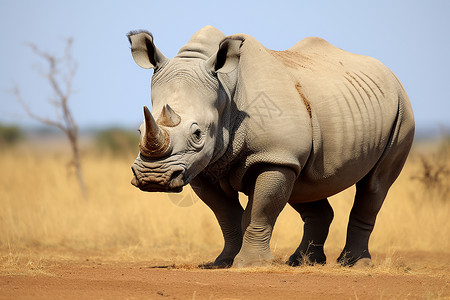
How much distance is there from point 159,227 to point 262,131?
4042 millimetres

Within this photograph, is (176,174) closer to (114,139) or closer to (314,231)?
(314,231)

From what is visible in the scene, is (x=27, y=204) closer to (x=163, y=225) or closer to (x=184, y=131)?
(x=163, y=225)

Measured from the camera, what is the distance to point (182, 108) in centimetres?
570

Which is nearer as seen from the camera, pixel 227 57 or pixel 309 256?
pixel 227 57

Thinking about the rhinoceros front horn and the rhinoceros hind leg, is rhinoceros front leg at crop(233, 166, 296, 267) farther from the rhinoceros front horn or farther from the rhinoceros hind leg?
the rhinoceros hind leg

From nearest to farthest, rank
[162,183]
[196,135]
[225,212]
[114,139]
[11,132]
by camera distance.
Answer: [162,183], [196,135], [225,212], [114,139], [11,132]

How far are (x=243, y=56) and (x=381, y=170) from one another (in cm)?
198

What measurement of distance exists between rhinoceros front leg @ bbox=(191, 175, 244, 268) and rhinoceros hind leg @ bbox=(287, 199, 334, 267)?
833 millimetres

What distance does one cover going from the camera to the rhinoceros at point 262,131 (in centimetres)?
562

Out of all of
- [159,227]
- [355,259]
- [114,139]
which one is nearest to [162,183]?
[355,259]

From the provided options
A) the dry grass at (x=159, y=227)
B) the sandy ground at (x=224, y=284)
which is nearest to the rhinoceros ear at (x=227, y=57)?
the sandy ground at (x=224, y=284)

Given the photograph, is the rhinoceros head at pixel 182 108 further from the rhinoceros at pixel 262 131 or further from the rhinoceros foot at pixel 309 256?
the rhinoceros foot at pixel 309 256

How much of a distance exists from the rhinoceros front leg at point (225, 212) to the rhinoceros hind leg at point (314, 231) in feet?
2.73

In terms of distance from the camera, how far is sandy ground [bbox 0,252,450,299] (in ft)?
15.8
